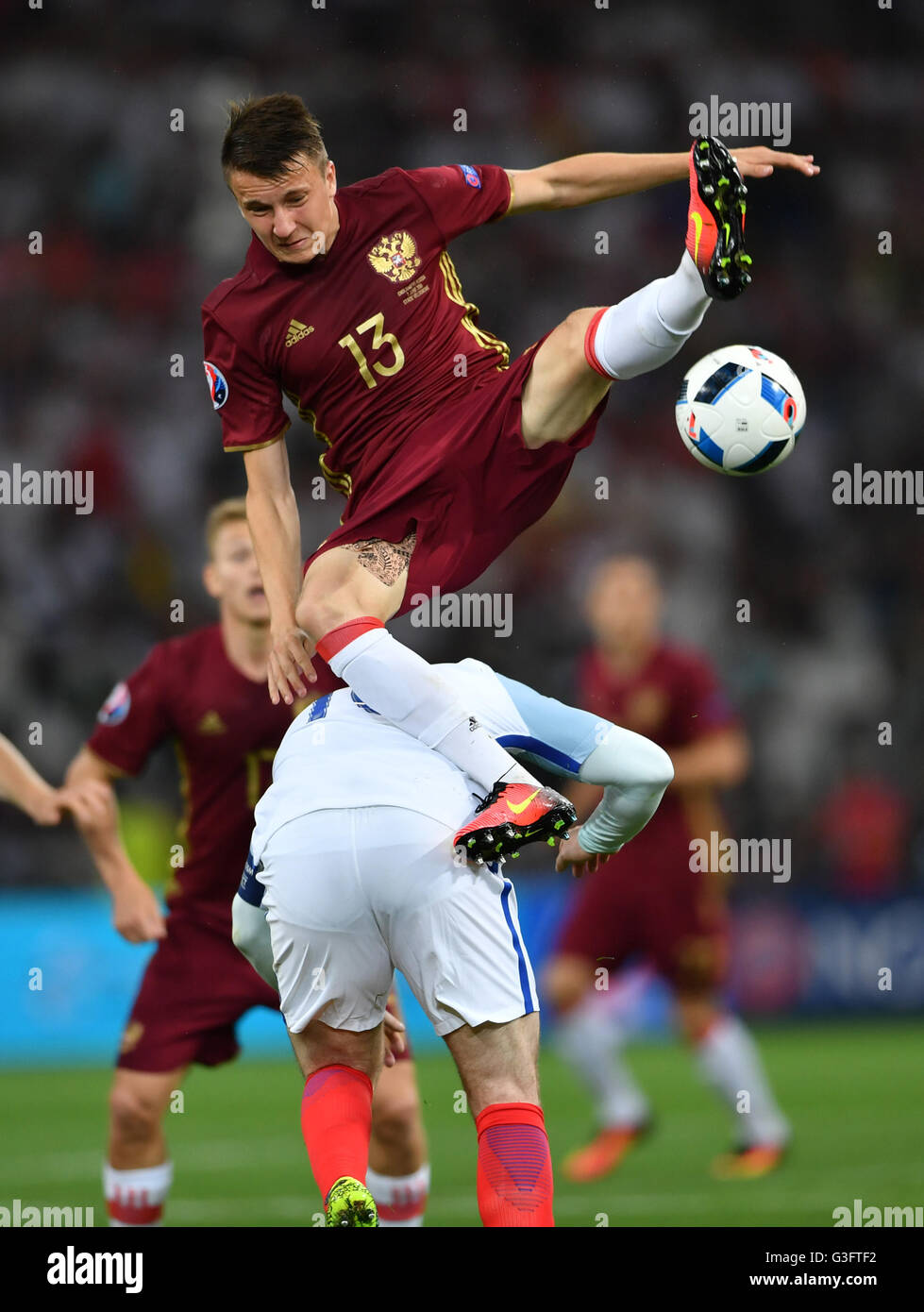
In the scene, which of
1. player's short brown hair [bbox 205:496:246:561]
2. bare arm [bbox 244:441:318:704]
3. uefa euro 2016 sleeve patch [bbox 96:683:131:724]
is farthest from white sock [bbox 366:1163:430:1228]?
player's short brown hair [bbox 205:496:246:561]

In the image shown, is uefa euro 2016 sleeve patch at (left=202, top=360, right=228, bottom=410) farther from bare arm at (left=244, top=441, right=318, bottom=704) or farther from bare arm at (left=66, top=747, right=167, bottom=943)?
bare arm at (left=66, top=747, right=167, bottom=943)

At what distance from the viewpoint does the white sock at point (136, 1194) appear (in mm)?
5910

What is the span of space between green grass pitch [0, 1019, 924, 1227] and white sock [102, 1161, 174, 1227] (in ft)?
1.78

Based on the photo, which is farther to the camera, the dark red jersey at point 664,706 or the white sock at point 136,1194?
the dark red jersey at point 664,706

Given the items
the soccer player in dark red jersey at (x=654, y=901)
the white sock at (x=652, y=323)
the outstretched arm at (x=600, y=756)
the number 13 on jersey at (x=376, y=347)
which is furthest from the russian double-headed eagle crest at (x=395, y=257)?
the soccer player in dark red jersey at (x=654, y=901)

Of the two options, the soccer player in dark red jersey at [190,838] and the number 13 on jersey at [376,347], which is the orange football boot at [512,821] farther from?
the soccer player in dark red jersey at [190,838]

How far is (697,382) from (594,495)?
24.9 feet

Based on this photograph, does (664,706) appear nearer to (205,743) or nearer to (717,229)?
(205,743)

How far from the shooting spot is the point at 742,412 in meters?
4.41

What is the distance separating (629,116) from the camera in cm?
1304

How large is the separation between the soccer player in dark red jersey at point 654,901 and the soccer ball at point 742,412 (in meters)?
3.63

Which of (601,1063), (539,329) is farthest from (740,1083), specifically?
(539,329)

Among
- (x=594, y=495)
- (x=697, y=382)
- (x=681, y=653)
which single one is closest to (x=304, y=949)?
(x=697, y=382)

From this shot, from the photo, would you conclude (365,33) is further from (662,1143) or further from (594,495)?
(662,1143)
